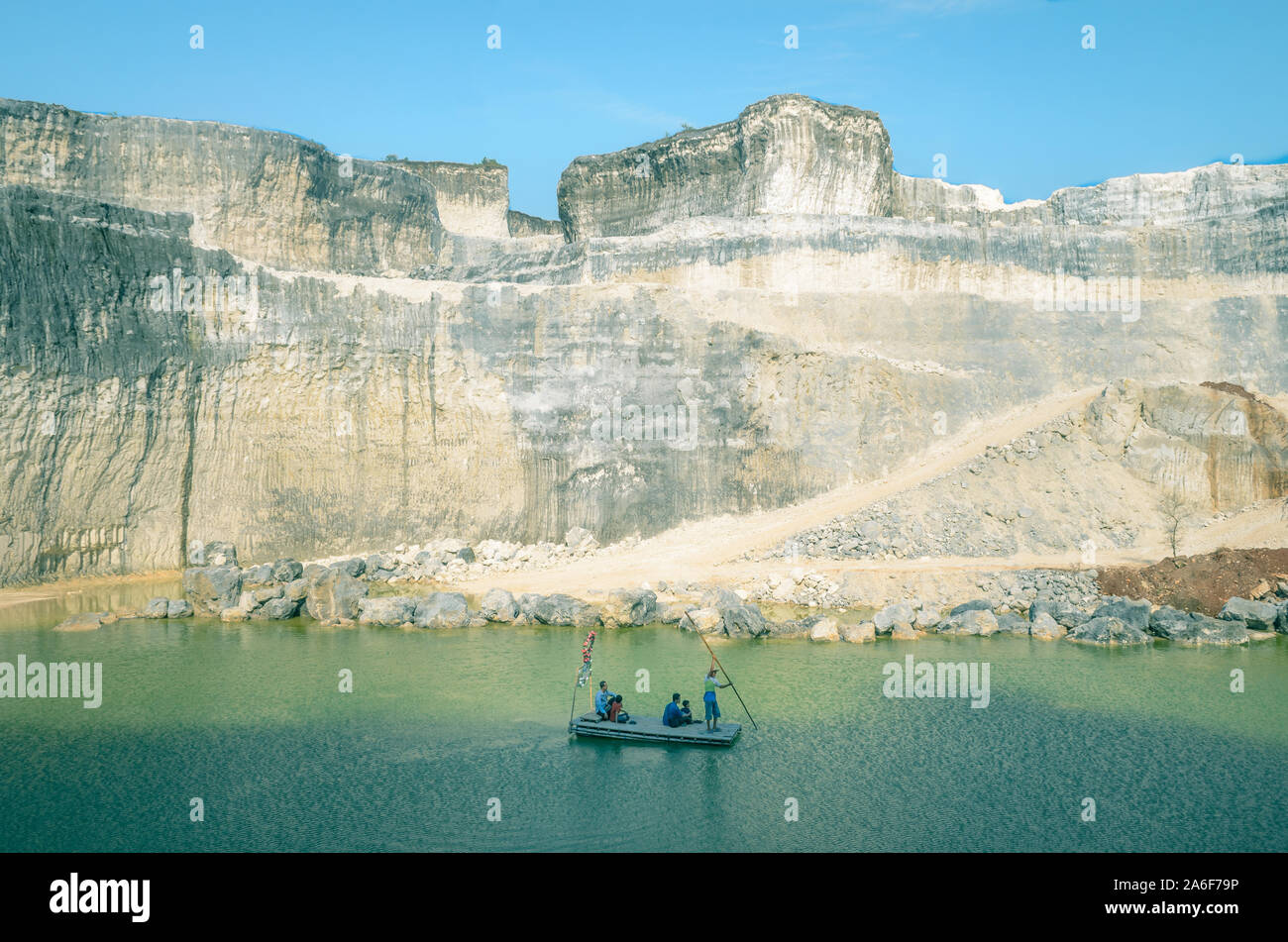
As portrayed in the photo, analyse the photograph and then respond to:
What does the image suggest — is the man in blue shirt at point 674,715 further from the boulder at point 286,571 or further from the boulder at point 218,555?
the boulder at point 218,555

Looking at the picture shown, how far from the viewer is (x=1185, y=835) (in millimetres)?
11250

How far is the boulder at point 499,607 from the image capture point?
23.7 m

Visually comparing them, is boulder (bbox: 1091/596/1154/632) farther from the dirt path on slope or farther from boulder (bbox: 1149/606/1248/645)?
the dirt path on slope

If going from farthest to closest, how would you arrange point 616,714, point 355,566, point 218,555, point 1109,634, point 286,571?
point 218,555, point 355,566, point 286,571, point 1109,634, point 616,714

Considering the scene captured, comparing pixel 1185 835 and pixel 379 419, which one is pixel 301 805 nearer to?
pixel 1185 835

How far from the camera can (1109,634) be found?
70.4 feet

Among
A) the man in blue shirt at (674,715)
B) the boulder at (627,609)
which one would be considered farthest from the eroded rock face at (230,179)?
the man in blue shirt at (674,715)

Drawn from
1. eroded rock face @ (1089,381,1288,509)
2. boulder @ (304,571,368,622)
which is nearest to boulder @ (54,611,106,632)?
boulder @ (304,571,368,622)

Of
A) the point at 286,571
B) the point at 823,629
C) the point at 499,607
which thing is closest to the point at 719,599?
the point at 823,629

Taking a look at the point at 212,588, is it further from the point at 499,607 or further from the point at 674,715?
the point at 674,715

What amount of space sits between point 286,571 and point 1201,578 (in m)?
22.0

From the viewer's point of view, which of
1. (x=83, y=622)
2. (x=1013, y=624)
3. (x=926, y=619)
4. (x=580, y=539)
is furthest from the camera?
(x=580, y=539)
